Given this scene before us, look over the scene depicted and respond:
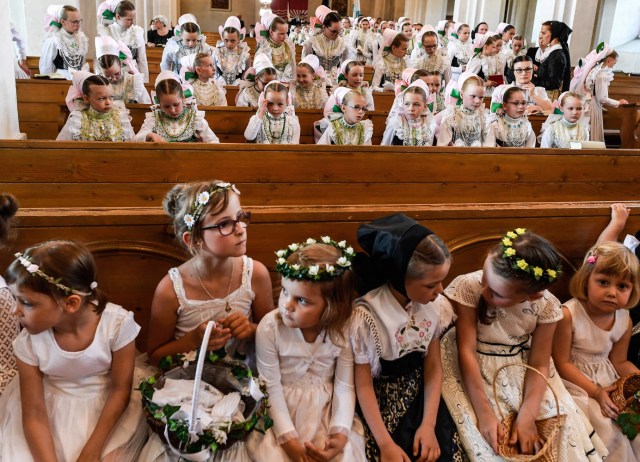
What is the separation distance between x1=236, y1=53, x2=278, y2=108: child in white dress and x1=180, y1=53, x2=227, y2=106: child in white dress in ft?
0.74

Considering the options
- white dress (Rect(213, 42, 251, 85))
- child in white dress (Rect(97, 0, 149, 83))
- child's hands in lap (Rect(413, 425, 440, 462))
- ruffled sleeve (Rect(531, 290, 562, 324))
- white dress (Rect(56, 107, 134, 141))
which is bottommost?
child's hands in lap (Rect(413, 425, 440, 462))

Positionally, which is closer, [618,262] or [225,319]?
[225,319]

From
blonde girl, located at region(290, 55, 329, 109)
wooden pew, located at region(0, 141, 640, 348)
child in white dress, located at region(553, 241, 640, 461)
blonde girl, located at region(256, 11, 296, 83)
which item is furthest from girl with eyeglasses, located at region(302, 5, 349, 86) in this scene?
child in white dress, located at region(553, 241, 640, 461)

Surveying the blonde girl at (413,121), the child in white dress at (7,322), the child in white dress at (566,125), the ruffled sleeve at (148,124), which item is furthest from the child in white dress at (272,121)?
the child in white dress at (7,322)

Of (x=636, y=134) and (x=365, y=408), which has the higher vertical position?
(x=636, y=134)

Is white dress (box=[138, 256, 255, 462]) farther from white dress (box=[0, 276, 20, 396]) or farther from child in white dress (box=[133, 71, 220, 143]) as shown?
child in white dress (box=[133, 71, 220, 143])

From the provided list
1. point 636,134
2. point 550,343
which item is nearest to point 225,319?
point 550,343

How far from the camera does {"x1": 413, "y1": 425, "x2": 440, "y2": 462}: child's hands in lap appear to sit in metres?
1.73

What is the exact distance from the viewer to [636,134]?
6531 mm

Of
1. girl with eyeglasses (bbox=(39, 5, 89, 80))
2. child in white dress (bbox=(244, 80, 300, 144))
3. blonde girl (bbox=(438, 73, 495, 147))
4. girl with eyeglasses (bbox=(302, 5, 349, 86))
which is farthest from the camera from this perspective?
girl with eyeglasses (bbox=(302, 5, 349, 86))

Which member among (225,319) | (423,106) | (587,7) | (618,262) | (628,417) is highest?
(587,7)

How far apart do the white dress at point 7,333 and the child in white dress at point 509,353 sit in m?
1.50

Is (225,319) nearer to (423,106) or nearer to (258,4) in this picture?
(423,106)

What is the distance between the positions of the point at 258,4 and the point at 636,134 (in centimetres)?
1819
